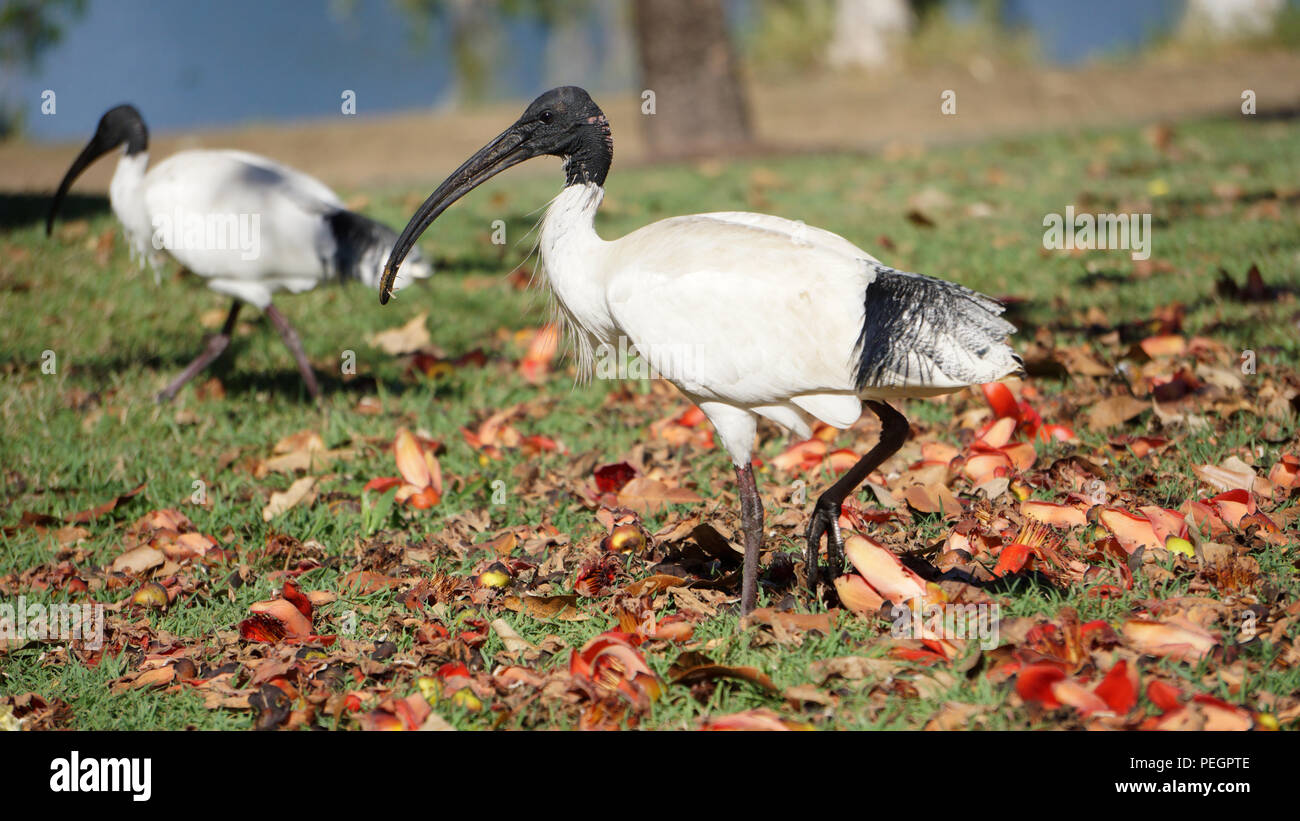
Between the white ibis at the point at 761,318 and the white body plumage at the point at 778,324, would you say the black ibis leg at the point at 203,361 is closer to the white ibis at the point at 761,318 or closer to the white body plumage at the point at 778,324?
the white ibis at the point at 761,318

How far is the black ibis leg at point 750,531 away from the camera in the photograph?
3172mm

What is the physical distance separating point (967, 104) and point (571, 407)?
11.8m

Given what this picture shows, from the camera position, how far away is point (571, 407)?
5.52m

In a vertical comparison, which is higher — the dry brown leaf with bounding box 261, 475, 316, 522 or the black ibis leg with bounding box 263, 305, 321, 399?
the black ibis leg with bounding box 263, 305, 321, 399

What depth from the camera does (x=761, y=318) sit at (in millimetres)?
3074

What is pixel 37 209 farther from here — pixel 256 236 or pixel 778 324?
pixel 778 324

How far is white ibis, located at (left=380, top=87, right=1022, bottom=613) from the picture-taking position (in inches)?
116

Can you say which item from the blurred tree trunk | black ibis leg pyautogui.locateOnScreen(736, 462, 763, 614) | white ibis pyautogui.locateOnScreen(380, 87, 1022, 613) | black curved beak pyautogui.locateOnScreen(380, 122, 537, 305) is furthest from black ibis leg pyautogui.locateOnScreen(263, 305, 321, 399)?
the blurred tree trunk

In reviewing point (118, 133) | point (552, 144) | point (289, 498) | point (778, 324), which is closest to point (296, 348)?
point (289, 498)

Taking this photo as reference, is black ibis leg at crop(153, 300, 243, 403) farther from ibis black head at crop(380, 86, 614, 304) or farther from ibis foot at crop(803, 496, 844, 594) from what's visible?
ibis foot at crop(803, 496, 844, 594)

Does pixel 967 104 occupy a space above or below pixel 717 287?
above

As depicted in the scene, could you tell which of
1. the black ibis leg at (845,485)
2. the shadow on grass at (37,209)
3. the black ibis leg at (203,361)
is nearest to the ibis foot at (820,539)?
the black ibis leg at (845,485)
